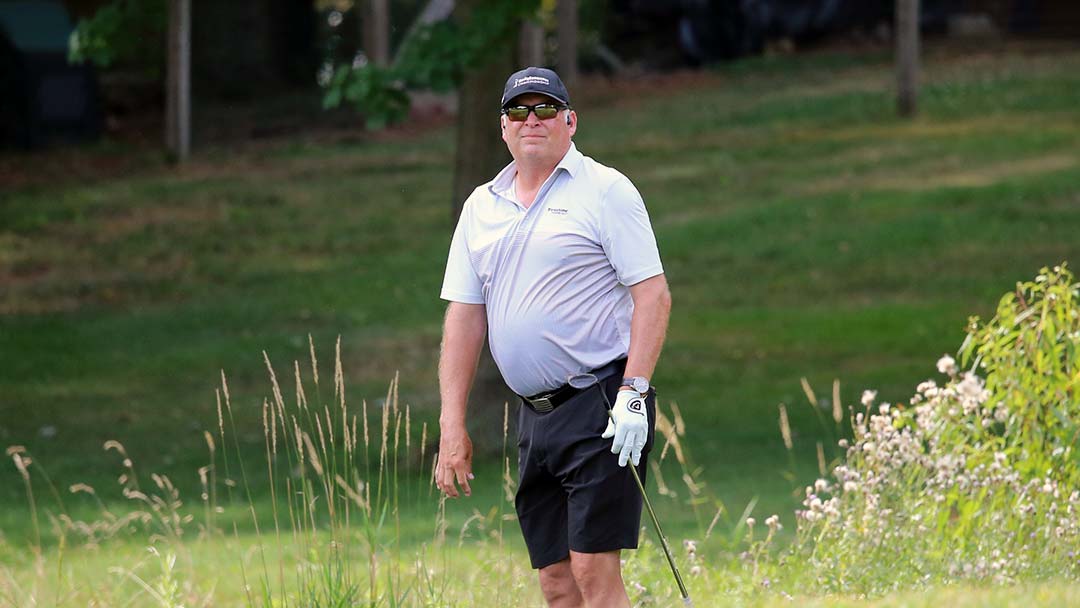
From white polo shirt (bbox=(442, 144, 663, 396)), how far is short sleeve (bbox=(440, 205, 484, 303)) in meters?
0.09

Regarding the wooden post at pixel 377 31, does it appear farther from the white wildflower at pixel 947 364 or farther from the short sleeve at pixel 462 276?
the short sleeve at pixel 462 276

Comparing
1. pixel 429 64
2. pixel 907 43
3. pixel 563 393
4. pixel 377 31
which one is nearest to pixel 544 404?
pixel 563 393

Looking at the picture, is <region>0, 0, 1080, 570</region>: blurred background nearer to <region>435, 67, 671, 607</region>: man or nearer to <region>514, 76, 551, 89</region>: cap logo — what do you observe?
<region>435, 67, 671, 607</region>: man

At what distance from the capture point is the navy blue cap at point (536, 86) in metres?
4.93

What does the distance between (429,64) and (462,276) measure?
208 inches

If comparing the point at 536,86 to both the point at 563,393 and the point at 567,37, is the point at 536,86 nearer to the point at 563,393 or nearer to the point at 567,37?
the point at 563,393

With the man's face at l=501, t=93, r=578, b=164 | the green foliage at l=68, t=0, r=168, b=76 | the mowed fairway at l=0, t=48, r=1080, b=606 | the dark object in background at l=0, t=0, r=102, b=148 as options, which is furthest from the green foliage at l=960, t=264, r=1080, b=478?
the dark object in background at l=0, t=0, r=102, b=148

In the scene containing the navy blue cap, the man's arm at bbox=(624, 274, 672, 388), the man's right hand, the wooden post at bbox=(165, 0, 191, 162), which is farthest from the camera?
the wooden post at bbox=(165, 0, 191, 162)

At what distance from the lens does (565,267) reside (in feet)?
16.1

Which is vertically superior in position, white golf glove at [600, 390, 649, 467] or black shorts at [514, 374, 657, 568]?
white golf glove at [600, 390, 649, 467]

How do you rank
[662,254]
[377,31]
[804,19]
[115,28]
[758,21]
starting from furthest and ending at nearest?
[758,21], [804,19], [377,31], [662,254], [115,28]

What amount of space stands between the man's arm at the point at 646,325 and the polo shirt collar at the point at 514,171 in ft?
1.37

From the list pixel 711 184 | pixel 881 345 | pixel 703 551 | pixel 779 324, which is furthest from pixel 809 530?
pixel 711 184

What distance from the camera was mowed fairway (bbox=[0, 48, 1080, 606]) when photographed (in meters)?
11.8
